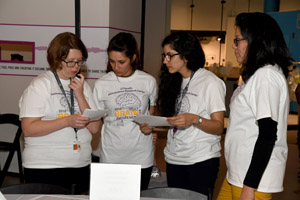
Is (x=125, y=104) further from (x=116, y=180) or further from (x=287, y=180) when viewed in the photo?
(x=287, y=180)

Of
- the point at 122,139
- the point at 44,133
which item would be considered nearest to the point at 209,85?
the point at 122,139

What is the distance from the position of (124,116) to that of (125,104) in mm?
82

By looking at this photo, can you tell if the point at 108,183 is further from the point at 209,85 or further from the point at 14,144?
the point at 14,144

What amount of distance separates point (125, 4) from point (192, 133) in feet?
9.05

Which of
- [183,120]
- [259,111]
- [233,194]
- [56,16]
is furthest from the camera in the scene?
[56,16]

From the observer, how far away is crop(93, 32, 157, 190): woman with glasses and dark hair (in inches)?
104

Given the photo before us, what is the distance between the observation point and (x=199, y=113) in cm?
239

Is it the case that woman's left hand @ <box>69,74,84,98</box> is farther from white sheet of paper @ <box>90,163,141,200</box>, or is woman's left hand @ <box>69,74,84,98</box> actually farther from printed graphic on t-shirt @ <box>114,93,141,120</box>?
white sheet of paper @ <box>90,163,141,200</box>

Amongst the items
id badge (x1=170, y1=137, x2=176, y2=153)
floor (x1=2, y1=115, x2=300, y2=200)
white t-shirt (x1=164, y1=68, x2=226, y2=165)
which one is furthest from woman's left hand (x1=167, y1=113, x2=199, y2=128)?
floor (x1=2, y1=115, x2=300, y2=200)

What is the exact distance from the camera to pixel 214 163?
240cm

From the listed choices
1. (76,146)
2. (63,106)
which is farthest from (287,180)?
(63,106)

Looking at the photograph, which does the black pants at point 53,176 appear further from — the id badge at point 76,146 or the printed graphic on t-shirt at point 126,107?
the printed graphic on t-shirt at point 126,107

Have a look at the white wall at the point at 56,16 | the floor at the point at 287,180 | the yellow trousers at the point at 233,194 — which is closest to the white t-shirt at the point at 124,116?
the yellow trousers at the point at 233,194

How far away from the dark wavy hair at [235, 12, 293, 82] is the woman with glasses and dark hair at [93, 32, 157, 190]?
1030 mm
